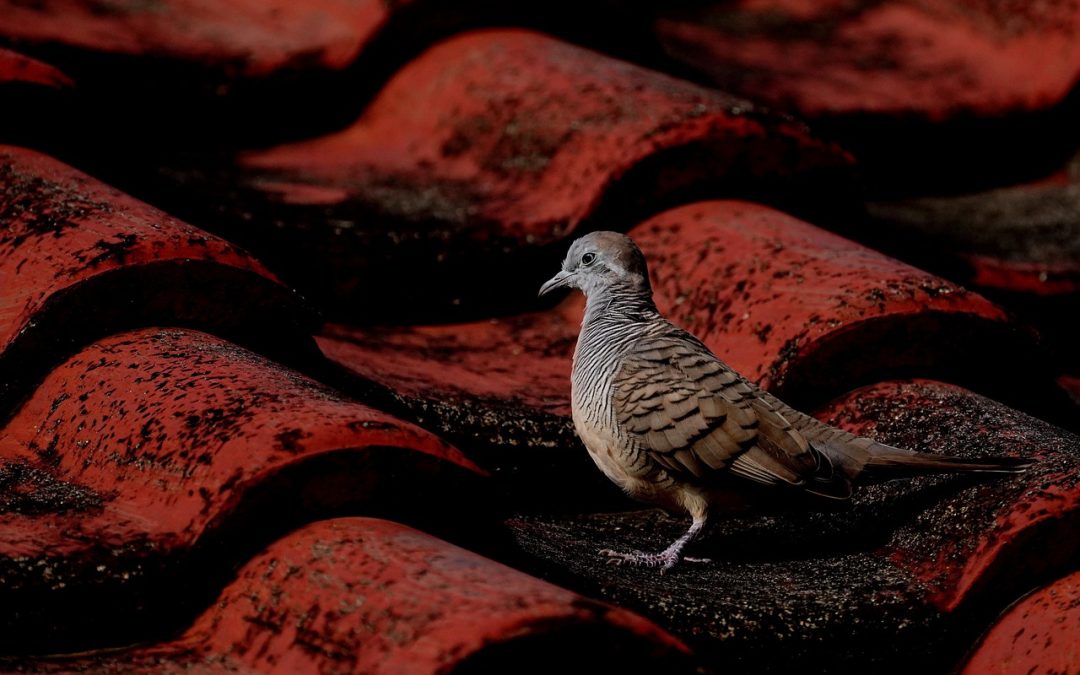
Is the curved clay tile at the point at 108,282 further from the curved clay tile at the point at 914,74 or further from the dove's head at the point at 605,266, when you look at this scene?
the curved clay tile at the point at 914,74

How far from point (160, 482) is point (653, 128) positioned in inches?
78.6

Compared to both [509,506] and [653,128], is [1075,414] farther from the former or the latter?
[509,506]

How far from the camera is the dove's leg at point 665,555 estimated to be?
9.97ft

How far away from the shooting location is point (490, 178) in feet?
14.2

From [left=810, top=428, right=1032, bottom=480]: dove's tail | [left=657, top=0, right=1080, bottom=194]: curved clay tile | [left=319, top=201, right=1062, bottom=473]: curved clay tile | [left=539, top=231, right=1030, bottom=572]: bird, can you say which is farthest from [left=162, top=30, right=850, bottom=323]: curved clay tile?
[left=810, top=428, right=1032, bottom=480]: dove's tail

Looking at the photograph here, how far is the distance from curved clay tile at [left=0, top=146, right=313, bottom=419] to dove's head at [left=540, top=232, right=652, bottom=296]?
0.83 meters

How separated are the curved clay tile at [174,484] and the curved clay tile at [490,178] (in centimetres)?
95

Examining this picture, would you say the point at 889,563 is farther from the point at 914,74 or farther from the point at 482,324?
the point at 914,74

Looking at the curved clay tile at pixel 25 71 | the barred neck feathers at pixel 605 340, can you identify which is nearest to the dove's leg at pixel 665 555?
the barred neck feathers at pixel 605 340

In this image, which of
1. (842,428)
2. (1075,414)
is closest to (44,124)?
(842,428)

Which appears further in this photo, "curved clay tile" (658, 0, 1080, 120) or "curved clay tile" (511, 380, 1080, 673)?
"curved clay tile" (658, 0, 1080, 120)

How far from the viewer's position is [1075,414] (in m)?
3.84

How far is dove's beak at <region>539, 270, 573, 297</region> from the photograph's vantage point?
12.6 feet

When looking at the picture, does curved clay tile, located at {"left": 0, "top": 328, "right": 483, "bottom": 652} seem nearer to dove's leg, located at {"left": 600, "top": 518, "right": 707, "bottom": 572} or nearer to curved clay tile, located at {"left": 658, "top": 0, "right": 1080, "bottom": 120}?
dove's leg, located at {"left": 600, "top": 518, "right": 707, "bottom": 572}
